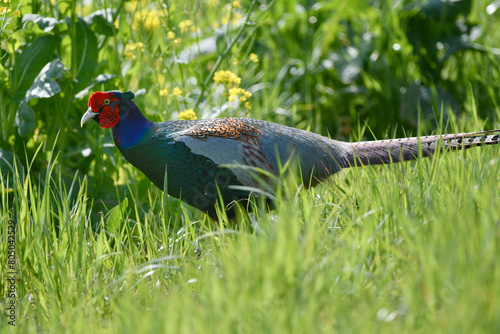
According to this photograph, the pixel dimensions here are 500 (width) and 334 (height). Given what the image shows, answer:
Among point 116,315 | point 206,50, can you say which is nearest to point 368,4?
point 206,50

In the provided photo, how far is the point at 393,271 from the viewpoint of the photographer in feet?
6.51

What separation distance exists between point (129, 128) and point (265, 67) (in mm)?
2347

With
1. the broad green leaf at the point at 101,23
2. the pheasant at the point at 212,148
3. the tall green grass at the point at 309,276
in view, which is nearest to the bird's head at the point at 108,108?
the pheasant at the point at 212,148

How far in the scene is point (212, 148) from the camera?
2900 millimetres

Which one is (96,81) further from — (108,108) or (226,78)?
(226,78)

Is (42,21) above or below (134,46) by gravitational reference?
above

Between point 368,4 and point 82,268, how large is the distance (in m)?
3.78

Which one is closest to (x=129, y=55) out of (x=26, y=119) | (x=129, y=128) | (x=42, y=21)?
(x=42, y=21)

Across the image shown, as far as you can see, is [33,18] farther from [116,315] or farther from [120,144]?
[116,315]

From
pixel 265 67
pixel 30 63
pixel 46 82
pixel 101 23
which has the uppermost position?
pixel 101 23

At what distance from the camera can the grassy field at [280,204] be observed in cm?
168

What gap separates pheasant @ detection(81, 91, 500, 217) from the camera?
289 centimetres

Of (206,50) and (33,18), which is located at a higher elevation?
(33,18)

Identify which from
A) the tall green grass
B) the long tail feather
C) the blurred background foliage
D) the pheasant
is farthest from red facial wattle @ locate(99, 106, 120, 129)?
the long tail feather
